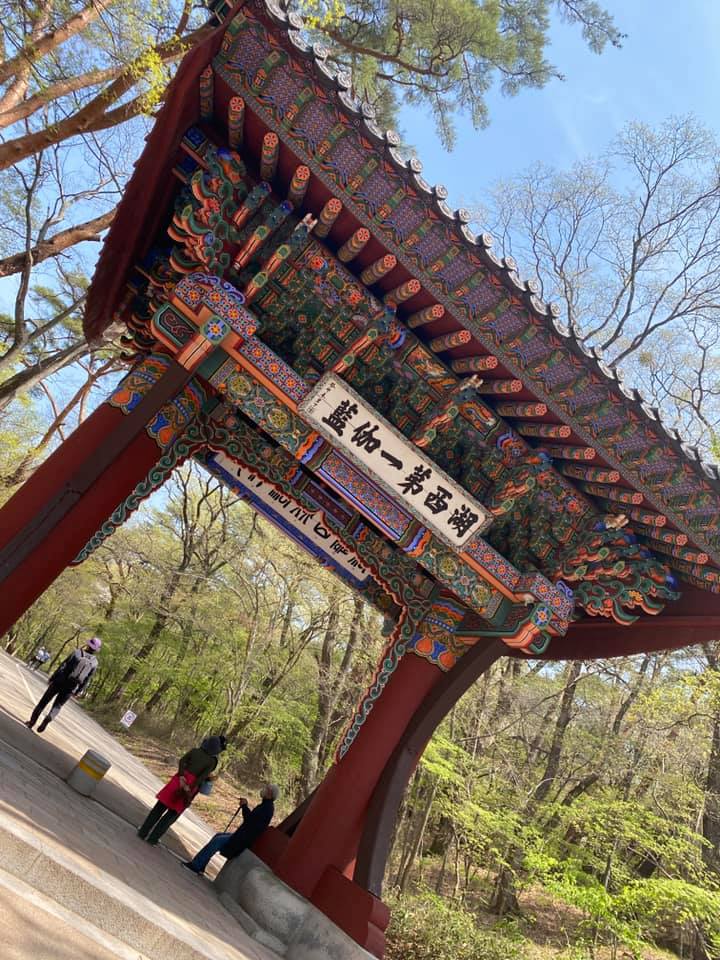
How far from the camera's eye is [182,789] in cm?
507

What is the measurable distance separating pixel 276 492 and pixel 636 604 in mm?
3668

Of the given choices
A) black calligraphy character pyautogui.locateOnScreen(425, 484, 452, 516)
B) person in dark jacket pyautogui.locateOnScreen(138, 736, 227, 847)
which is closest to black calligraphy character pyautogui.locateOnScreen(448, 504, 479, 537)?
black calligraphy character pyautogui.locateOnScreen(425, 484, 452, 516)

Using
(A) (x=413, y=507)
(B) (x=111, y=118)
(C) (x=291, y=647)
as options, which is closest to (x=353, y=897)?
(A) (x=413, y=507)

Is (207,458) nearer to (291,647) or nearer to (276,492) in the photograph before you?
(276,492)

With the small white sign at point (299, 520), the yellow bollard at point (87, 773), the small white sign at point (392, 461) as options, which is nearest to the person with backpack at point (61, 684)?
the yellow bollard at point (87, 773)

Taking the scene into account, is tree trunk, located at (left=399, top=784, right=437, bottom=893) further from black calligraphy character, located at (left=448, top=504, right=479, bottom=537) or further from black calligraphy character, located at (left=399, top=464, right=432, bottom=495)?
black calligraphy character, located at (left=399, top=464, right=432, bottom=495)

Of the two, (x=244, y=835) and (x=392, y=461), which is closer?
(x=392, y=461)

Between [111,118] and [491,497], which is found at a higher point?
[111,118]

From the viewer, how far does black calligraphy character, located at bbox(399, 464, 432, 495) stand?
199 inches

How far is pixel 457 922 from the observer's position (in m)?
7.65

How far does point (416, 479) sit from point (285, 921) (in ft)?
11.7

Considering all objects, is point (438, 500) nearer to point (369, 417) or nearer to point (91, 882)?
point (369, 417)

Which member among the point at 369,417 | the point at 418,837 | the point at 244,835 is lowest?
the point at 244,835

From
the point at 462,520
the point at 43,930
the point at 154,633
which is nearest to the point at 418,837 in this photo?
the point at 462,520
